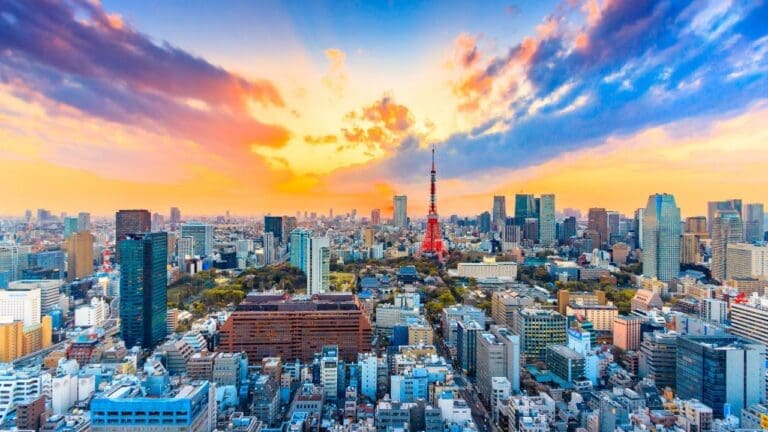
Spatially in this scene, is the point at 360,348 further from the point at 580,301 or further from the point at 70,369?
the point at 580,301

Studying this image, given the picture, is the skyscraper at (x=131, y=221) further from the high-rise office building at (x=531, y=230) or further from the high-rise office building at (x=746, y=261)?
the high-rise office building at (x=531, y=230)

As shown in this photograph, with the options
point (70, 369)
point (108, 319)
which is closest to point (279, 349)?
point (70, 369)

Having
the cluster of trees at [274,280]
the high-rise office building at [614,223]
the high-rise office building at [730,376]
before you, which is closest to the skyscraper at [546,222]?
the high-rise office building at [614,223]

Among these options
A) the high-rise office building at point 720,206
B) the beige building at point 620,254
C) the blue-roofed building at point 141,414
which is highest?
the high-rise office building at point 720,206

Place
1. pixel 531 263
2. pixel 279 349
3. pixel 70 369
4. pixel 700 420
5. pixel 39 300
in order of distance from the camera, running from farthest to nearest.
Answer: pixel 531 263
pixel 39 300
pixel 279 349
pixel 70 369
pixel 700 420

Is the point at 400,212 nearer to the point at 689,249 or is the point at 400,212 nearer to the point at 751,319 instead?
the point at 689,249

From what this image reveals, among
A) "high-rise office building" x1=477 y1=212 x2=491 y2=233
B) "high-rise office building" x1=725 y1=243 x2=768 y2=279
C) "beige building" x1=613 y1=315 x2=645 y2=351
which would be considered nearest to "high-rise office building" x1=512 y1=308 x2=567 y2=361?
"beige building" x1=613 y1=315 x2=645 y2=351
